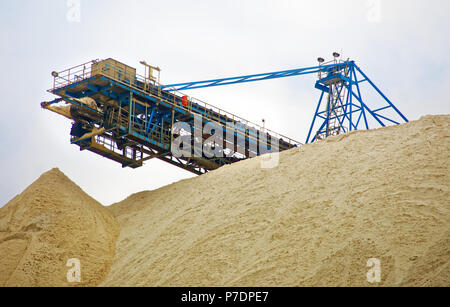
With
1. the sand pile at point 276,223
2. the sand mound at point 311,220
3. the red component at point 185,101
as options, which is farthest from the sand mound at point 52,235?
the red component at point 185,101

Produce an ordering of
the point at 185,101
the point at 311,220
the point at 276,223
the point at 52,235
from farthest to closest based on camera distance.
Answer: the point at 185,101 < the point at 52,235 < the point at 276,223 < the point at 311,220

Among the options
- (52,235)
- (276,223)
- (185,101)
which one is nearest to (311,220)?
(276,223)

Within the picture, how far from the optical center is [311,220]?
74.3ft

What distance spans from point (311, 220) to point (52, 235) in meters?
9.31

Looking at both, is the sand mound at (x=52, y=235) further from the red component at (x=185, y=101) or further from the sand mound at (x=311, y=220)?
the red component at (x=185, y=101)

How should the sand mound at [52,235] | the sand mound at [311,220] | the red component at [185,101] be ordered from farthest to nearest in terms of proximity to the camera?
the red component at [185,101]
the sand mound at [52,235]
the sand mound at [311,220]

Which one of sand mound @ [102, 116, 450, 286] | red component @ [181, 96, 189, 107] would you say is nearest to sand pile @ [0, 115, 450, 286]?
sand mound @ [102, 116, 450, 286]

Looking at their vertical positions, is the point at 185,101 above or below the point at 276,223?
above

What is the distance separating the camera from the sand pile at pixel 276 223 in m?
19.8

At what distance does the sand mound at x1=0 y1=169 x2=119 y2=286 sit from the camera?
2378cm

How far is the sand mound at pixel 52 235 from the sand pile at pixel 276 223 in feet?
0.17

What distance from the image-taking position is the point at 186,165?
33.5 metres

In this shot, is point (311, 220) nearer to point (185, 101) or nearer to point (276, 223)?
point (276, 223)
